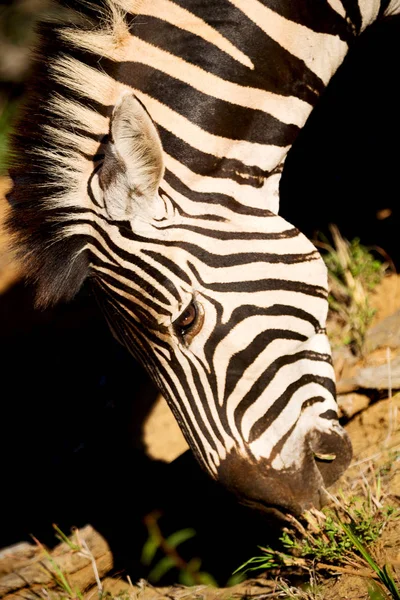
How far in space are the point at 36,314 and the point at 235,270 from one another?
4309 millimetres

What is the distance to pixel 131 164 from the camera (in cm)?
230

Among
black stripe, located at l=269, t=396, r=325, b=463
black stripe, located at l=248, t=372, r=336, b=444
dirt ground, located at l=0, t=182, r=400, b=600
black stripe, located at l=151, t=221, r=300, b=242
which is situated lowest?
dirt ground, located at l=0, t=182, r=400, b=600

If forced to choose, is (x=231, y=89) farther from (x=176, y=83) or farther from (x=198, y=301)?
(x=198, y=301)

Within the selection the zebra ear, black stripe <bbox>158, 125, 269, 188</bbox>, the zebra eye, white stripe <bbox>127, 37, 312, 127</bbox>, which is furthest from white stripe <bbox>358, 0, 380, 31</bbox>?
the zebra eye

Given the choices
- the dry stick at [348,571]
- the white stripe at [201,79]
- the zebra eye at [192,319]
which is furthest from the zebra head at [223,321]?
the white stripe at [201,79]

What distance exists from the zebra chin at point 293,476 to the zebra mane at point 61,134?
1020mm

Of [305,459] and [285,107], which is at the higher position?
[285,107]

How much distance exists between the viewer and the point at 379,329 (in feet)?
12.9

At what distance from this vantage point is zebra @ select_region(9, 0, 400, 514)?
242cm

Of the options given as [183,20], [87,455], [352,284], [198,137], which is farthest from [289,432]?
[87,455]

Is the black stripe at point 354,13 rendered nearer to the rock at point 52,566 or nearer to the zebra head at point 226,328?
the zebra head at point 226,328

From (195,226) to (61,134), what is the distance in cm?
65

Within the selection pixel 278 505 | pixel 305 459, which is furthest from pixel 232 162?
pixel 278 505

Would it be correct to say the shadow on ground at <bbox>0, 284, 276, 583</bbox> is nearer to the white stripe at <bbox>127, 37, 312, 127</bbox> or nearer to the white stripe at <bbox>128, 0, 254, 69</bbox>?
the white stripe at <bbox>127, 37, 312, 127</bbox>
